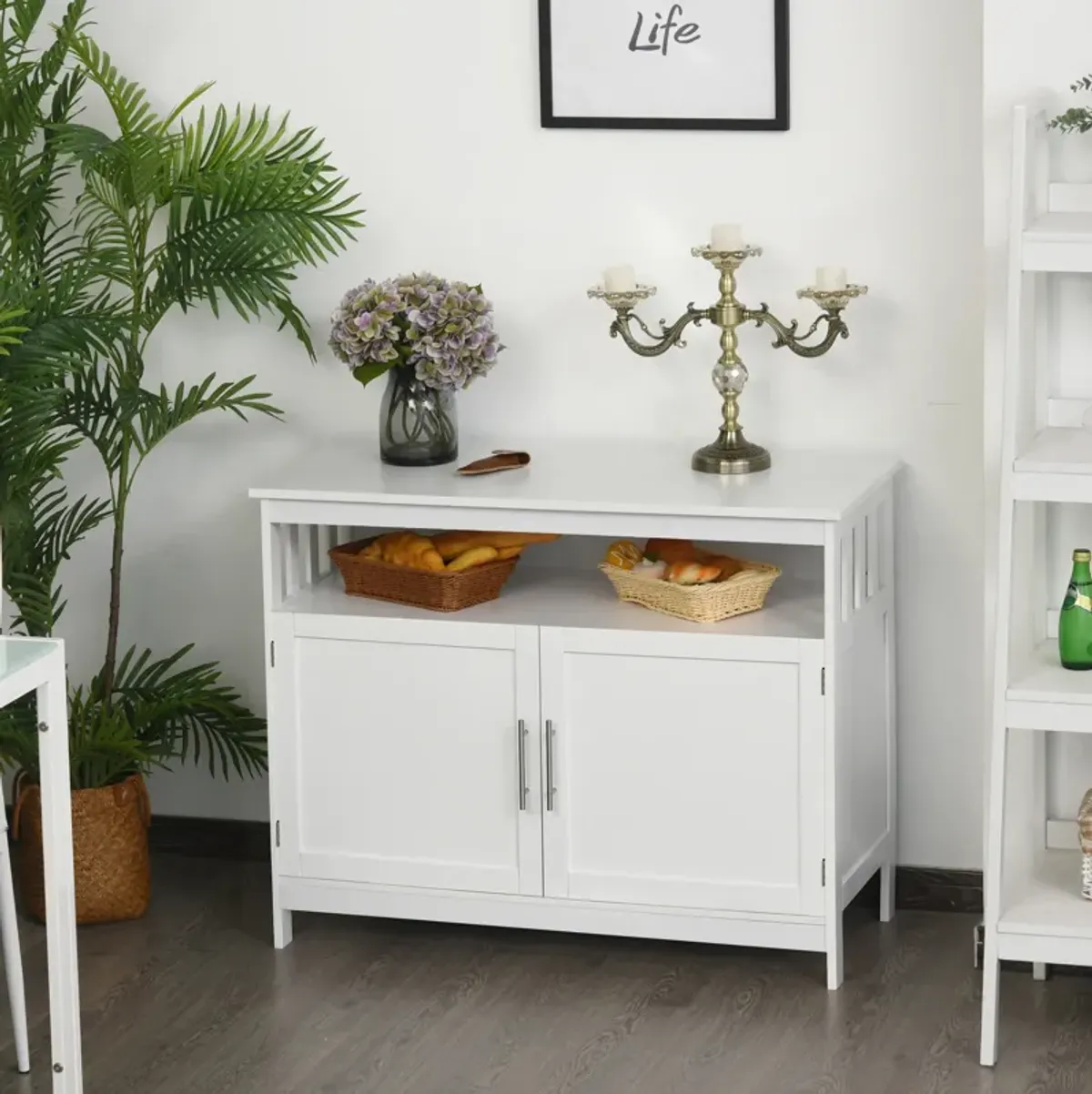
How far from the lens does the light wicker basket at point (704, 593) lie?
3350 mm

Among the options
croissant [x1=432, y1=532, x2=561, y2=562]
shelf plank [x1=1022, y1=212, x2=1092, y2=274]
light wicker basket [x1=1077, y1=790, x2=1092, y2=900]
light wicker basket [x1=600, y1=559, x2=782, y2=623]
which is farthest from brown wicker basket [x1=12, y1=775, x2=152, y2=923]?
shelf plank [x1=1022, y1=212, x2=1092, y2=274]

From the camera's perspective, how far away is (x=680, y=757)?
335 centimetres

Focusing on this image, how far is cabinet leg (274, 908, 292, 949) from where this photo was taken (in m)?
3.60

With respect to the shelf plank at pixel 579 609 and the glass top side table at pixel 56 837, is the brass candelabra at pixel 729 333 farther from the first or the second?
the glass top side table at pixel 56 837

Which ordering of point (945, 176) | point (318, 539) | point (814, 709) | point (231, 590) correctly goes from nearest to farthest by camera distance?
point (814, 709)
point (945, 176)
point (318, 539)
point (231, 590)

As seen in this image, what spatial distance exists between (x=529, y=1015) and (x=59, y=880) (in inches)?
35.0

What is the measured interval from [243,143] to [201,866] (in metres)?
1.46

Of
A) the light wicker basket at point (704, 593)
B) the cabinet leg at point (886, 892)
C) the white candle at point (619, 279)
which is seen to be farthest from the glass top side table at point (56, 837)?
the cabinet leg at point (886, 892)

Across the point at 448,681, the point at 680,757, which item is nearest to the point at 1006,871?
the point at 680,757

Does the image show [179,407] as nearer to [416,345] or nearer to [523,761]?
[416,345]

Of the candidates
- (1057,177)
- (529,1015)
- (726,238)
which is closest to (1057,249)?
(1057,177)

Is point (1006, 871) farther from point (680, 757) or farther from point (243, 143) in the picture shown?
point (243, 143)

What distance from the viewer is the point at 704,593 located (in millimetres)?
3340

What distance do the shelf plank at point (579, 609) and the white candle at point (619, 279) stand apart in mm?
548
